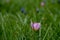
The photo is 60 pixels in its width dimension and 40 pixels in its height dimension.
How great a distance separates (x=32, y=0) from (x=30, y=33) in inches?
82.7

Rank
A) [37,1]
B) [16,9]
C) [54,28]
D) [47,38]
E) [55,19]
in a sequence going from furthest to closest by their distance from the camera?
[37,1], [16,9], [55,19], [54,28], [47,38]

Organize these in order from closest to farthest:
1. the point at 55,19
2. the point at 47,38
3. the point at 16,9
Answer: the point at 47,38 → the point at 55,19 → the point at 16,9

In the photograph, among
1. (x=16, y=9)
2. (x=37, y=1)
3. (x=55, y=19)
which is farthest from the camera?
(x=37, y=1)

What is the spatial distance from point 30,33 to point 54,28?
0.31m

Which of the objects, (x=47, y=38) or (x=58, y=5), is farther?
(x=58, y=5)

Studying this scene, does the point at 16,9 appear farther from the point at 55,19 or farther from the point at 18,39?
the point at 18,39

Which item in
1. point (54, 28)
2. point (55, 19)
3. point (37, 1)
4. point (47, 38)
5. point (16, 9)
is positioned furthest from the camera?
point (37, 1)

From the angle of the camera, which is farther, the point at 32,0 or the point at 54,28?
the point at 32,0

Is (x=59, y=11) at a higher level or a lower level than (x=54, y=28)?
lower

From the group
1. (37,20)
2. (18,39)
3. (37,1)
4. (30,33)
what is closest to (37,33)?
(30,33)

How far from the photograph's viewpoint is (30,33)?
85.8 inches

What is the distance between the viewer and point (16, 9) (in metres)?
3.71

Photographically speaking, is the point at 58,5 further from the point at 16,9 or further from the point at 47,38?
the point at 47,38

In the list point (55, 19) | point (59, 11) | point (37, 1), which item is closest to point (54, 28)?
point (55, 19)
